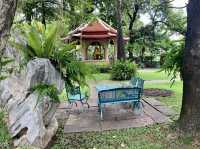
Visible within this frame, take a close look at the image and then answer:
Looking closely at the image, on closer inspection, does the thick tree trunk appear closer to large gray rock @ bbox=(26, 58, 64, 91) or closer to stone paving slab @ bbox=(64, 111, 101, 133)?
stone paving slab @ bbox=(64, 111, 101, 133)

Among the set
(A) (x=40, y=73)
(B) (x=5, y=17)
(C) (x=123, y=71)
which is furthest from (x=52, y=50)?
(C) (x=123, y=71)

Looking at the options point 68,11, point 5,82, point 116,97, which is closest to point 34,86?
point 5,82

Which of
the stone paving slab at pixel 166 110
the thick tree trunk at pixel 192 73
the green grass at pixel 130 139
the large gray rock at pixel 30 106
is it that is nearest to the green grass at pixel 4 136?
the large gray rock at pixel 30 106

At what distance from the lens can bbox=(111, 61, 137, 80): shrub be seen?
18641mm

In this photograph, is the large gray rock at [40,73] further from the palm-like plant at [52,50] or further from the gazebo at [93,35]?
the gazebo at [93,35]

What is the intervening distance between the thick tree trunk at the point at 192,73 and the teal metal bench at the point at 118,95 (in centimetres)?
→ 167

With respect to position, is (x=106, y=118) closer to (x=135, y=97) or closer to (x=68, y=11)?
(x=135, y=97)

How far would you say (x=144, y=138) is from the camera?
21.1 ft

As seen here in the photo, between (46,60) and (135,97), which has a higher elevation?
(46,60)

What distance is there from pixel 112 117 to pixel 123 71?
1075 cm

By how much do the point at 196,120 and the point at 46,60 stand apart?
10.3 ft

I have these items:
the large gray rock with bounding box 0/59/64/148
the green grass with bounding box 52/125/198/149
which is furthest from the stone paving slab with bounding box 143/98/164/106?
the large gray rock with bounding box 0/59/64/148

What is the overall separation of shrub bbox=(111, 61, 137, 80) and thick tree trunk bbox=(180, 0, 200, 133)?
39.6ft

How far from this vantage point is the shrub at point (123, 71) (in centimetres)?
1864
